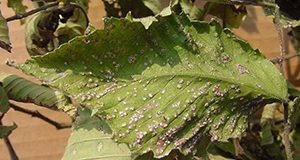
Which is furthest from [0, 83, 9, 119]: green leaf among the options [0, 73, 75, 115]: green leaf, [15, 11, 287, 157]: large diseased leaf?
[15, 11, 287, 157]: large diseased leaf

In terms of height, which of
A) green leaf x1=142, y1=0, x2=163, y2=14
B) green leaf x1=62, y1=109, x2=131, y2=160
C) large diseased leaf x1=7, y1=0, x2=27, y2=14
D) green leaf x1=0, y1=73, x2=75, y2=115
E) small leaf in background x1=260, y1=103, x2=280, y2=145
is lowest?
small leaf in background x1=260, y1=103, x2=280, y2=145

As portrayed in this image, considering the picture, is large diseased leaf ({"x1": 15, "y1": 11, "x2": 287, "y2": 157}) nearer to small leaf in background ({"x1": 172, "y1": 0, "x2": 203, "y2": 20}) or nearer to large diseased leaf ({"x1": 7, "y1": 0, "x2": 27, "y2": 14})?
small leaf in background ({"x1": 172, "y1": 0, "x2": 203, "y2": 20})

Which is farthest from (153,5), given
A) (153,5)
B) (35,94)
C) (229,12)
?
(35,94)

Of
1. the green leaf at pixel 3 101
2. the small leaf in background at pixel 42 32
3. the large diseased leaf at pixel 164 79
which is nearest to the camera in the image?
the large diseased leaf at pixel 164 79

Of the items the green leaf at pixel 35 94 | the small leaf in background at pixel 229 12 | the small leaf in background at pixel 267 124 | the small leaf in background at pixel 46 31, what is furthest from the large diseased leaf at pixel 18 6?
the small leaf in background at pixel 267 124

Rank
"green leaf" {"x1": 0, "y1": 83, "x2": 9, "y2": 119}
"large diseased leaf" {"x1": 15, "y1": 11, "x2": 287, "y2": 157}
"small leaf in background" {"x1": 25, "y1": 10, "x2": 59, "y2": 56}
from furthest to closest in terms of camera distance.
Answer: "small leaf in background" {"x1": 25, "y1": 10, "x2": 59, "y2": 56} → "green leaf" {"x1": 0, "y1": 83, "x2": 9, "y2": 119} → "large diseased leaf" {"x1": 15, "y1": 11, "x2": 287, "y2": 157}

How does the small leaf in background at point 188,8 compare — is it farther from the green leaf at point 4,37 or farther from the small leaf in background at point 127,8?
the green leaf at point 4,37

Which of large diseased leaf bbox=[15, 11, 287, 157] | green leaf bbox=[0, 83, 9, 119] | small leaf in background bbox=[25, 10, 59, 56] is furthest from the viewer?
small leaf in background bbox=[25, 10, 59, 56]
